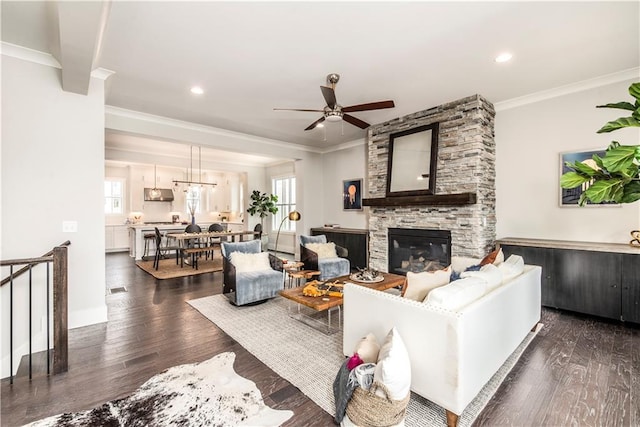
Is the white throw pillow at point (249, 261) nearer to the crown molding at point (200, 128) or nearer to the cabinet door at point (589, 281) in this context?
the crown molding at point (200, 128)

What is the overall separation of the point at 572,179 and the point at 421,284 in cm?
134

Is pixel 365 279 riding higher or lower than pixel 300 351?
higher

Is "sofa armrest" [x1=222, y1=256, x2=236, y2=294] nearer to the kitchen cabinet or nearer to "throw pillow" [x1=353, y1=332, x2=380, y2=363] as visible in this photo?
"throw pillow" [x1=353, y1=332, x2=380, y2=363]

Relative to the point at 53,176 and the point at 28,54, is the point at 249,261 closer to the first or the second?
the point at 53,176

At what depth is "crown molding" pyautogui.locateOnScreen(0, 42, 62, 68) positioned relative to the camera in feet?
9.46

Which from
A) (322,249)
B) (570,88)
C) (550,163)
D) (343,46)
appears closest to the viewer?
(343,46)

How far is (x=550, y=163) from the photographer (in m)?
4.13

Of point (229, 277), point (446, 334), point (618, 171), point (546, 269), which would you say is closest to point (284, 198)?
point (229, 277)

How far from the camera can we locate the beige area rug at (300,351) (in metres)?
1.95

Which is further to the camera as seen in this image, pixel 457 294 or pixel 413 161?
pixel 413 161

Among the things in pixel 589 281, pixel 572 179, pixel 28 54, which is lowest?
pixel 589 281

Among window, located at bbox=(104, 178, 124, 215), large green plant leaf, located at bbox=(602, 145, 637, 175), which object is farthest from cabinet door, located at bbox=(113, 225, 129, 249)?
large green plant leaf, located at bbox=(602, 145, 637, 175)

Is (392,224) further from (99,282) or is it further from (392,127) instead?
(99,282)

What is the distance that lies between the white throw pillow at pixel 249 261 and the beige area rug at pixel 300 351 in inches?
21.0
